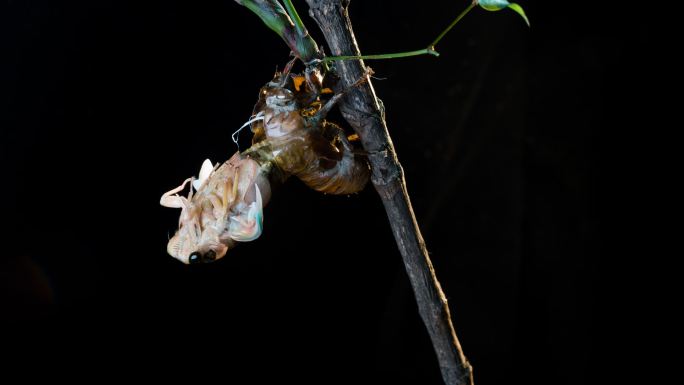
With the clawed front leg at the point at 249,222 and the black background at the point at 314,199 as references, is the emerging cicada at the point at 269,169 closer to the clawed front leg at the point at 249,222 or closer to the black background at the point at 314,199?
the clawed front leg at the point at 249,222

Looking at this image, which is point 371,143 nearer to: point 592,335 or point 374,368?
point 374,368

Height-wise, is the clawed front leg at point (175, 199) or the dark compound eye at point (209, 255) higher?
the clawed front leg at point (175, 199)

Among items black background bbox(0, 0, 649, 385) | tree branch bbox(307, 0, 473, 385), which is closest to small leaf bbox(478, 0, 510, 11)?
tree branch bbox(307, 0, 473, 385)

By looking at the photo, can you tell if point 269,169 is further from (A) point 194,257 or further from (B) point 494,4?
(B) point 494,4

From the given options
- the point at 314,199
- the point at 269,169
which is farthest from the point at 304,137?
the point at 314,199

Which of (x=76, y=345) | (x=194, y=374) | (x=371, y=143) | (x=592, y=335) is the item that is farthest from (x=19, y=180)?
(x=592, y=335)

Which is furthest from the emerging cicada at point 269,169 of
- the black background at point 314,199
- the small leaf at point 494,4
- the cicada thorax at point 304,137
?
the black background at point 314,199
